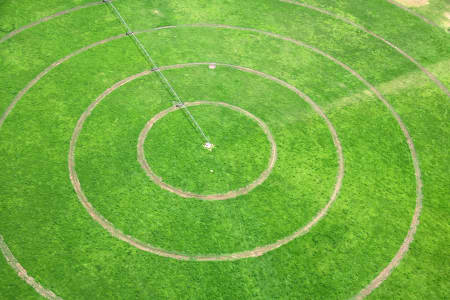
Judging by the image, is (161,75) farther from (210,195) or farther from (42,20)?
(42,20)

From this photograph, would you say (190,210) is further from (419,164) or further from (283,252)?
(419,164)

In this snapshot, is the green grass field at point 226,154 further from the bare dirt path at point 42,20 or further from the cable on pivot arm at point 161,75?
the cable on pivot arm at point 161,75

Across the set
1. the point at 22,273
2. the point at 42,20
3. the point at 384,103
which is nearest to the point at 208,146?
the point at 22,273

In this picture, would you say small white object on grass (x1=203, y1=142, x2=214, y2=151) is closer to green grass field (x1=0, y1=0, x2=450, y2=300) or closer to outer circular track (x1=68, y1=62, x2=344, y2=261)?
green grass field (x1=0, y1=0, x2=450, y2=300)

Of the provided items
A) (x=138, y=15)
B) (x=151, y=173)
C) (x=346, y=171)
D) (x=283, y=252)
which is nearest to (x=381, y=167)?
(x=346, y=171)

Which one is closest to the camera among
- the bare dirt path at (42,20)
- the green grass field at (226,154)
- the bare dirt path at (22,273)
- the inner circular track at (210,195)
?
the bare dirt path at (22,273)

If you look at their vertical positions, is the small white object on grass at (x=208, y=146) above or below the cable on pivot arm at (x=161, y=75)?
below

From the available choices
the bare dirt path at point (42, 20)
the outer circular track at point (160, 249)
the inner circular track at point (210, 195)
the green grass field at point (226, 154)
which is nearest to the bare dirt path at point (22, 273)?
the green grass field at point (226, 154)

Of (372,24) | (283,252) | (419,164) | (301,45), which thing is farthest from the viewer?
(372,24)
